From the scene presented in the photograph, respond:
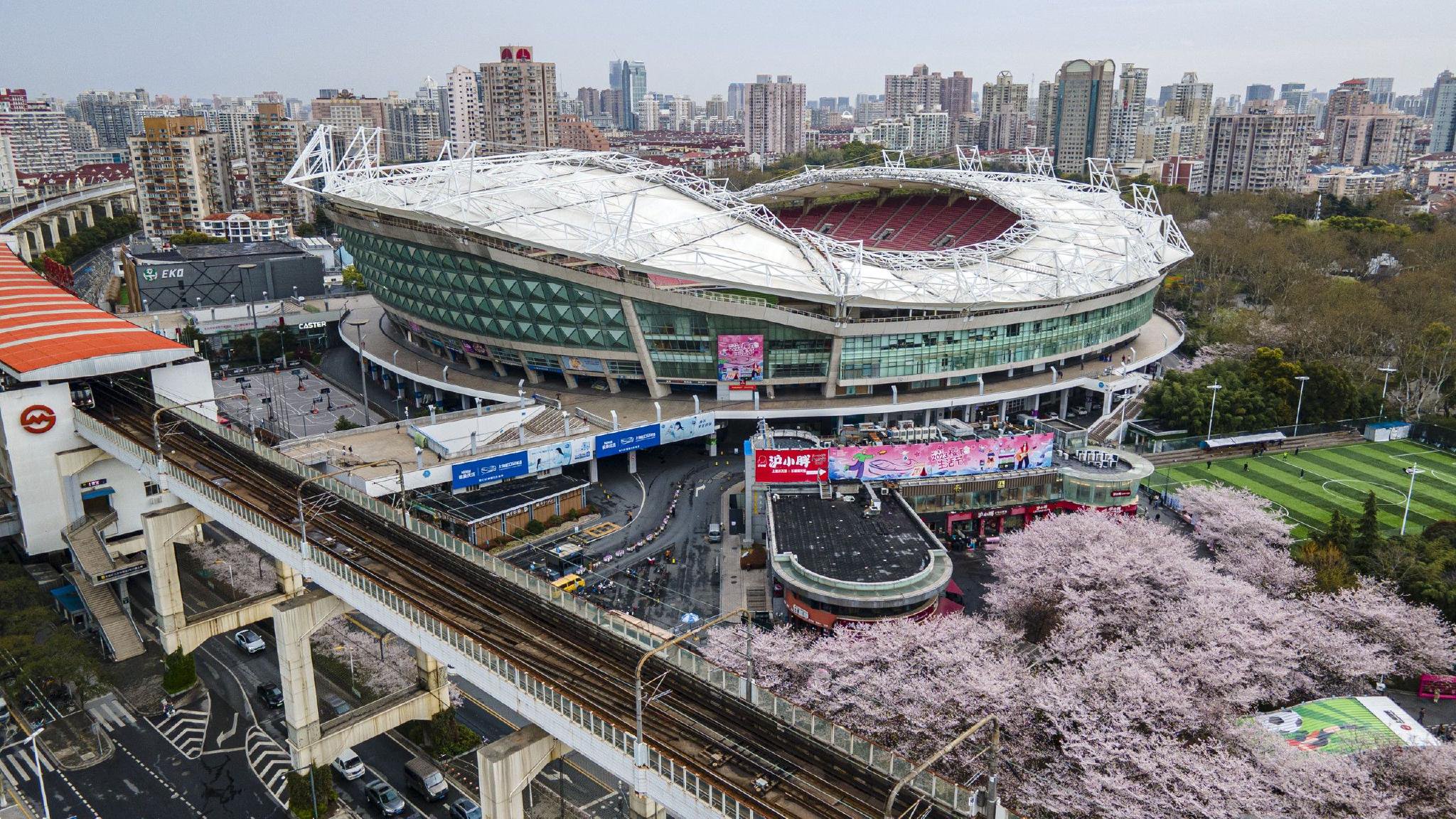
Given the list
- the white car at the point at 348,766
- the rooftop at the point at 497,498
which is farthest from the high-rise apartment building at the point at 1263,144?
the white car at the point at 348,766

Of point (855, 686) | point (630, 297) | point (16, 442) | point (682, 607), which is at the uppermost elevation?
point (630, 297)

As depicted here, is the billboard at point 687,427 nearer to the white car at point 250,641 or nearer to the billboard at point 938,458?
the billboard at point 938,458

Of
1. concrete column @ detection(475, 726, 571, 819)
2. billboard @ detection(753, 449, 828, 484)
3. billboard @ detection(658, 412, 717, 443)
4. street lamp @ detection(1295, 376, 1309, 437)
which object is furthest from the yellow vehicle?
street lamp @ detection(1295, 376, 1309, 437)

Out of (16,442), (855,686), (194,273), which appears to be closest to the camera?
(855,686)

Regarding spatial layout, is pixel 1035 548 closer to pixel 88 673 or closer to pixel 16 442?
pixel 88 673

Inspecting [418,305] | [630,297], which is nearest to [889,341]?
[630,297]

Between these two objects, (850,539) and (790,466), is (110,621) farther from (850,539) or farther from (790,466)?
(850,539)

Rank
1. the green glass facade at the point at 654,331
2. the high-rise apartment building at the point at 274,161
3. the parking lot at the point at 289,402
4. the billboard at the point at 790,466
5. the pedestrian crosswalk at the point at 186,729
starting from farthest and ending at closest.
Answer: the high-rise apartment building at the point at 274,161 < the parking lot at the point at 289,402 < the green glass facade at the point at 654,331 < the billboard at the point at 790,466 < the pedestrian crosswalk at the point at 186,729
